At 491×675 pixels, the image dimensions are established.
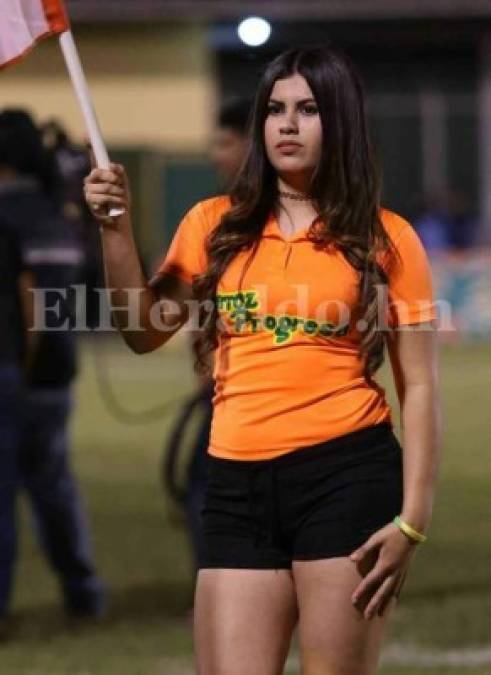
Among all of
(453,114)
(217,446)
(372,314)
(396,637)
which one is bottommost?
(396,637)

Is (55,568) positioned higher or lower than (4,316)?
lower

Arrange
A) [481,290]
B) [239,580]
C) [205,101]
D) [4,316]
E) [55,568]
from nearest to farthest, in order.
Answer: [239,580] → [4,316] → [55,568] → [481,290] → [205,101]

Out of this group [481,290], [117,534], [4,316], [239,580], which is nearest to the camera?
[239,580]

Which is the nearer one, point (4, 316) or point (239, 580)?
point (239, 580)

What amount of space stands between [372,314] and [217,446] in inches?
17.5

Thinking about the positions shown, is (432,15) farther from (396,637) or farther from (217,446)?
(217,446)

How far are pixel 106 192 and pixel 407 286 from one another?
26.3 inches

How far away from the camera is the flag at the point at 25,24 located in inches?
167

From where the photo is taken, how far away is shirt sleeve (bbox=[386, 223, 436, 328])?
416 centimetres

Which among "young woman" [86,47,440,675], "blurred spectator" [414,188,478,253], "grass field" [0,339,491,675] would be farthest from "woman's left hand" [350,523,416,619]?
"blurred spectator" [414,188,478,253]

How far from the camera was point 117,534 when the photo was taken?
33.3 ft

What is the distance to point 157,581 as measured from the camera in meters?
8.67

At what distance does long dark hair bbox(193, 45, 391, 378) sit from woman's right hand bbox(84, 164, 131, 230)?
0.82 feet

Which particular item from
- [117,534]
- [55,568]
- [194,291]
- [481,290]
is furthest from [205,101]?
[194,291]
